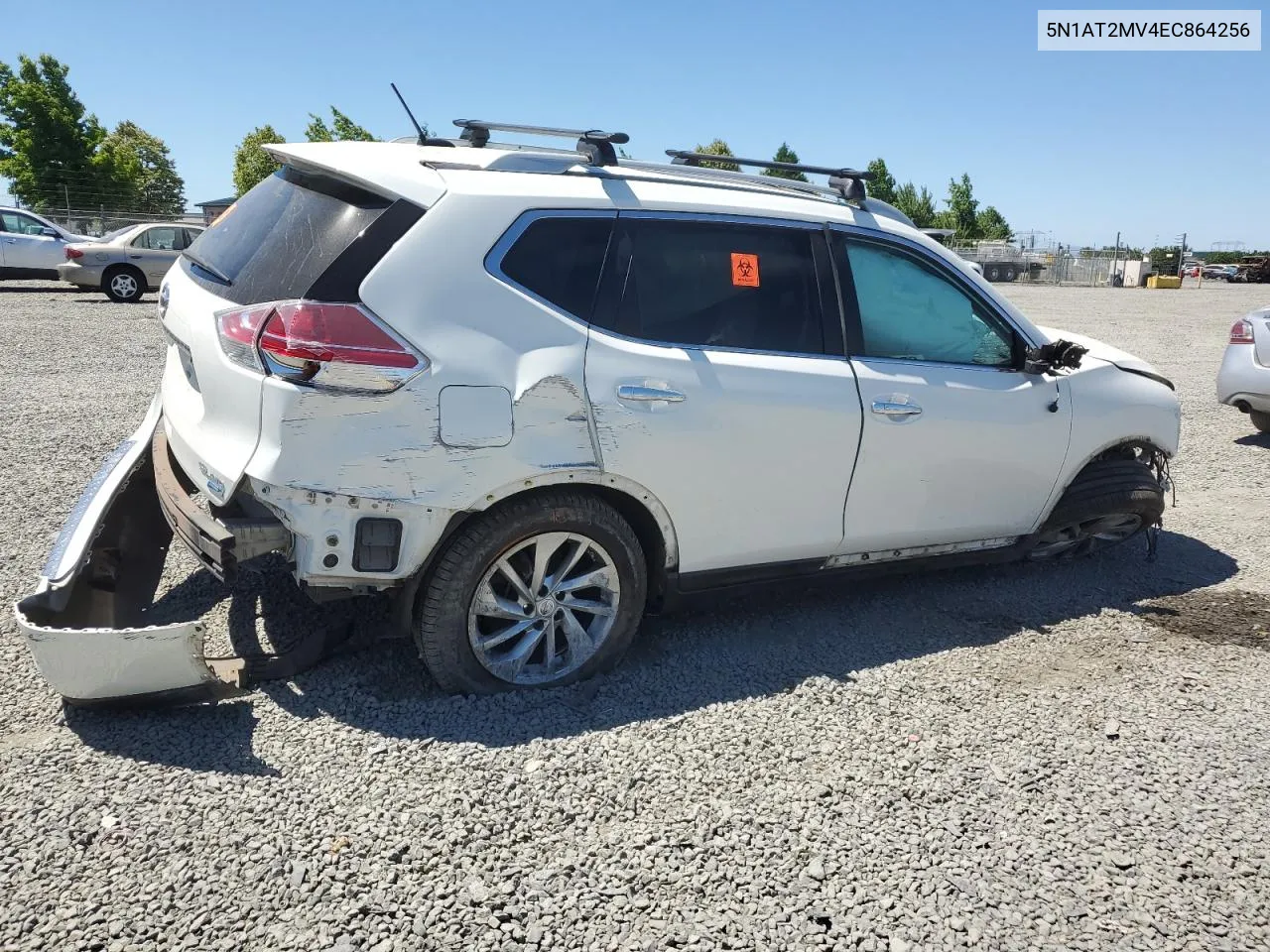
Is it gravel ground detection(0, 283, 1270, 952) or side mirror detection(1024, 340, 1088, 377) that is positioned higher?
side mirror detection(1024, 340, 1088, 377)

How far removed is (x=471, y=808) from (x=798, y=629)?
6.37 ft

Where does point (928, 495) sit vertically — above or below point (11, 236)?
below

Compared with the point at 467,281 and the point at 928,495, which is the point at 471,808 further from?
the point at 928,495

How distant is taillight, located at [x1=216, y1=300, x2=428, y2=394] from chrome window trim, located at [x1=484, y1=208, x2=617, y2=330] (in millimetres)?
437

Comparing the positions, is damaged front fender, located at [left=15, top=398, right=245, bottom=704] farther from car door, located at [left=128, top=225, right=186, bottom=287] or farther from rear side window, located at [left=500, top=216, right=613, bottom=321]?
car door, located at [left=128, top=225, right=186, bottom=287]

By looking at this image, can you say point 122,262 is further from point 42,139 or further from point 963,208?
point 963,208

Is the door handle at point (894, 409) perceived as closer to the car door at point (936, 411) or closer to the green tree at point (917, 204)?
the car door at point (936, 411)

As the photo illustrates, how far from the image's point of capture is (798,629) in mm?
4320

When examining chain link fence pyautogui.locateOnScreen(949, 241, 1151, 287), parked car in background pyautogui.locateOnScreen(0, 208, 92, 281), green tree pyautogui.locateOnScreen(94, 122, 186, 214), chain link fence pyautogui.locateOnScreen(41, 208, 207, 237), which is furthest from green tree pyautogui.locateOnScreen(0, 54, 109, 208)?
chain link fence pyautogui.locateOnScreen(949, 241, 1151, 287)

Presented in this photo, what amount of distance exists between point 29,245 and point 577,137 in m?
21.1

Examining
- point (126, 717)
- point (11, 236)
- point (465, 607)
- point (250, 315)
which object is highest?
point (11, 236)

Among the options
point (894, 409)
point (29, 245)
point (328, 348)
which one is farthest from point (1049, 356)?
point (29, 245)

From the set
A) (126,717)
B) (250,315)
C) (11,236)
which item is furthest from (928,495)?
(11,236)

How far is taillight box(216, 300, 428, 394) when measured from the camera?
3014 millimetres
